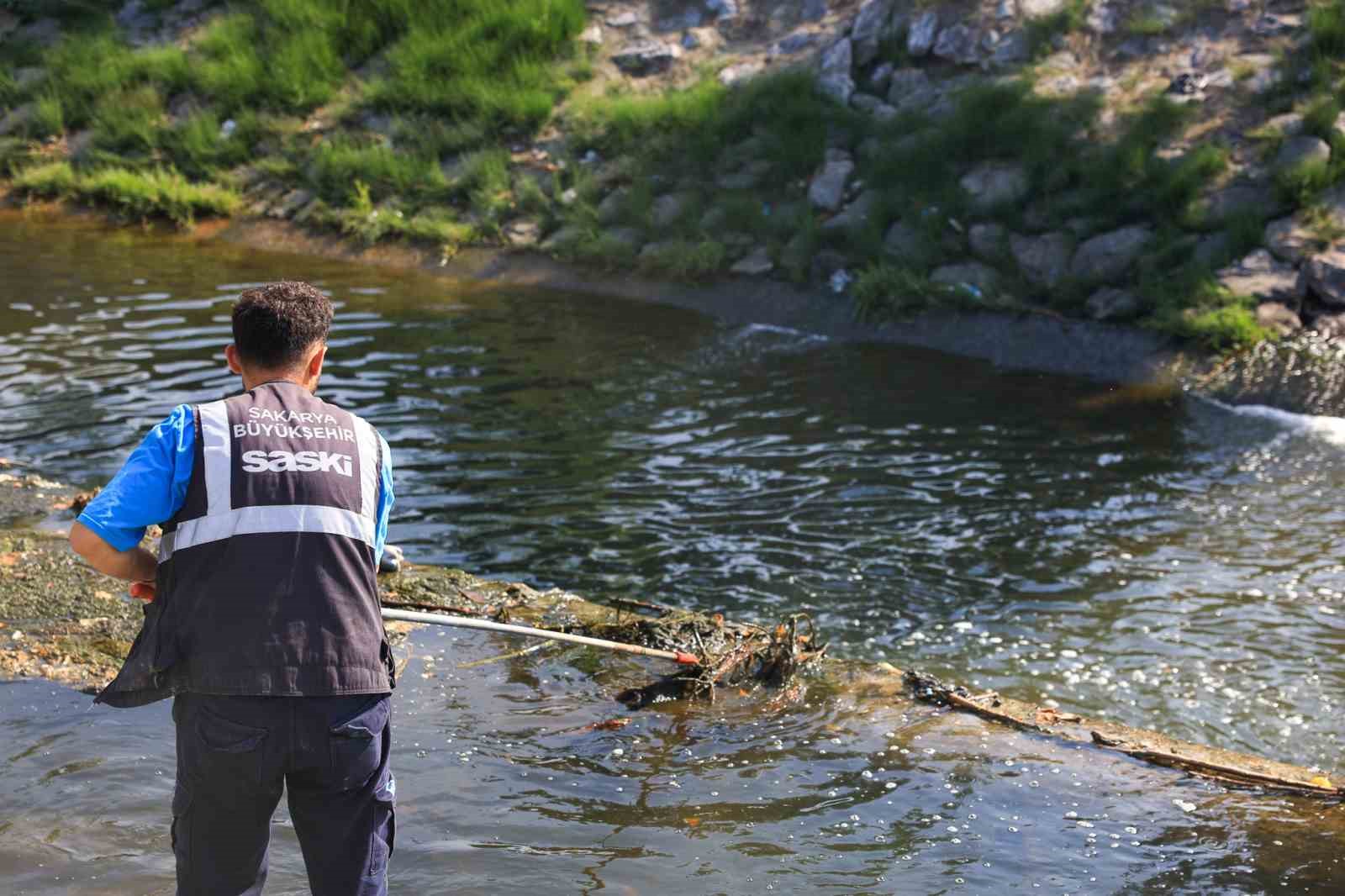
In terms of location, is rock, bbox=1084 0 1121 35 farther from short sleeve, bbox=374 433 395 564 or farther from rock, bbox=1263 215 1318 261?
short sleeve, bbox=374 433 395 564

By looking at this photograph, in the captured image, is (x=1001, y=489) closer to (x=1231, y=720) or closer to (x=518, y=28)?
(x=1231, y=720)

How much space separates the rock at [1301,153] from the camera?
11.3m

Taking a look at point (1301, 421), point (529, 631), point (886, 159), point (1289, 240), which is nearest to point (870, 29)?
point (886, 159)

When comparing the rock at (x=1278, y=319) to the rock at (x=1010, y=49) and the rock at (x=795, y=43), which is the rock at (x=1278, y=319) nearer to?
the rock at (x=1010, y=49)

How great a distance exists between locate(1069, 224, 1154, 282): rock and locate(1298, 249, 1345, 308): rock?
4.13 ft

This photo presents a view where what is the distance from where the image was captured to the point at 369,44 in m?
17.0

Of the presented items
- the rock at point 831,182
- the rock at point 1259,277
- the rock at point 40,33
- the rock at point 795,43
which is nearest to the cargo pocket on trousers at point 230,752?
the rock at point 1259,277

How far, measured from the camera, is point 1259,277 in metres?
10.9

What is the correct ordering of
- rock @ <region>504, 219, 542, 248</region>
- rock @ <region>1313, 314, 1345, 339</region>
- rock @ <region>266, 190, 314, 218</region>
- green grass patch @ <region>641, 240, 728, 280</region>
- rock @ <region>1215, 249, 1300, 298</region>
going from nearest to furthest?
rock @ <region>1313, 314, 1345, 339</region>, rock @ <region>1215, 249, 1300, 298</region>, green grass patch @ <region>641, 240, 728, 280</region>, rock @ <region>504, 219, 542, 248</region>, rock @ <region>266, 190, 314, 218</region>

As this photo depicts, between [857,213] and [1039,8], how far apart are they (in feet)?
9.94

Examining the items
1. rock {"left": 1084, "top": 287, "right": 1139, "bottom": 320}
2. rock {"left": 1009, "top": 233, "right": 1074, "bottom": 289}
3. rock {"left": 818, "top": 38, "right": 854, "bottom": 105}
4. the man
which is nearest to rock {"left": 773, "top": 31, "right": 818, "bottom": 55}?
rock {"left": 818, "top": 38, "right": 854, "bottom": 105}

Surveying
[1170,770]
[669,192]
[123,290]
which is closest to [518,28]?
[669,192]

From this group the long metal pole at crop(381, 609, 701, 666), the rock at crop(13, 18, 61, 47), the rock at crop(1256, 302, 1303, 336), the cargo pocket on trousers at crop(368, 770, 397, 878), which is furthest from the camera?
the rock at crop(13, 18, 61, 47)

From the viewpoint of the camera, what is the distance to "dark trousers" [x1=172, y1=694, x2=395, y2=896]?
3.00 metres
